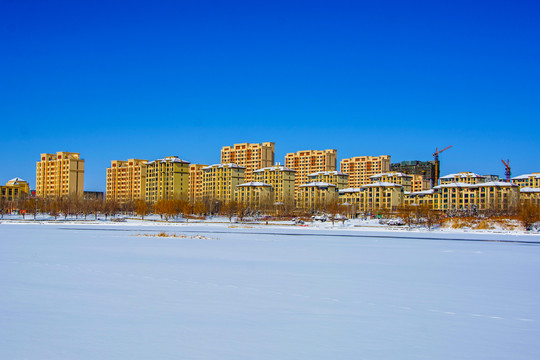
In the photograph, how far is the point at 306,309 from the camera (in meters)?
12.2

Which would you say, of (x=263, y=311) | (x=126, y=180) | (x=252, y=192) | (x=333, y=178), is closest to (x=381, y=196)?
(x=333, y=178)

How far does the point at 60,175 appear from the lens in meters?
176

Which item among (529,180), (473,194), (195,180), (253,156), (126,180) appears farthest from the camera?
(253,156)

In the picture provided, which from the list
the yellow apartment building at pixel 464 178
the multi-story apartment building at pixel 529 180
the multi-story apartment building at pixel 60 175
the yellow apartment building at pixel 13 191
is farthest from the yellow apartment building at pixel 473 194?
the yellow apartment building at pixel 13 191

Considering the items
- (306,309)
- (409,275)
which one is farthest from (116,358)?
(409,275)

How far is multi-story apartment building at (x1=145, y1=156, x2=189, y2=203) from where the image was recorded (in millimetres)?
161875

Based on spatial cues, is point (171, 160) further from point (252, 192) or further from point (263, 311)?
point (263, 311)

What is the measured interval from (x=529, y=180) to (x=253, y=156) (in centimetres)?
8999

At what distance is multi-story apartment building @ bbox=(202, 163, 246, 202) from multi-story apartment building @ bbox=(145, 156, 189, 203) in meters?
7.10

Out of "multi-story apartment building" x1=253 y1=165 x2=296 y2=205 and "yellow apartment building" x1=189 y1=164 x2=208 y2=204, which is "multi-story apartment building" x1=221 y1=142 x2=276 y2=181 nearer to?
"yellow apartment building" x1=189 y1=164 x2=208 y2=204

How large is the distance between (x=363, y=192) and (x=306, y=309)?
14182 cm

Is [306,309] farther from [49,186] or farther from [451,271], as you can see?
[49,186]

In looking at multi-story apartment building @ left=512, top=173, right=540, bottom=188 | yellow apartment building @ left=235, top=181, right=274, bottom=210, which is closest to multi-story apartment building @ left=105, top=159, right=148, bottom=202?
yellow apartment building @ left=235, top=181, right=274, bottom=210

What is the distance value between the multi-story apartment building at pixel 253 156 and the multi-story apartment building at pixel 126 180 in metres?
33.2
